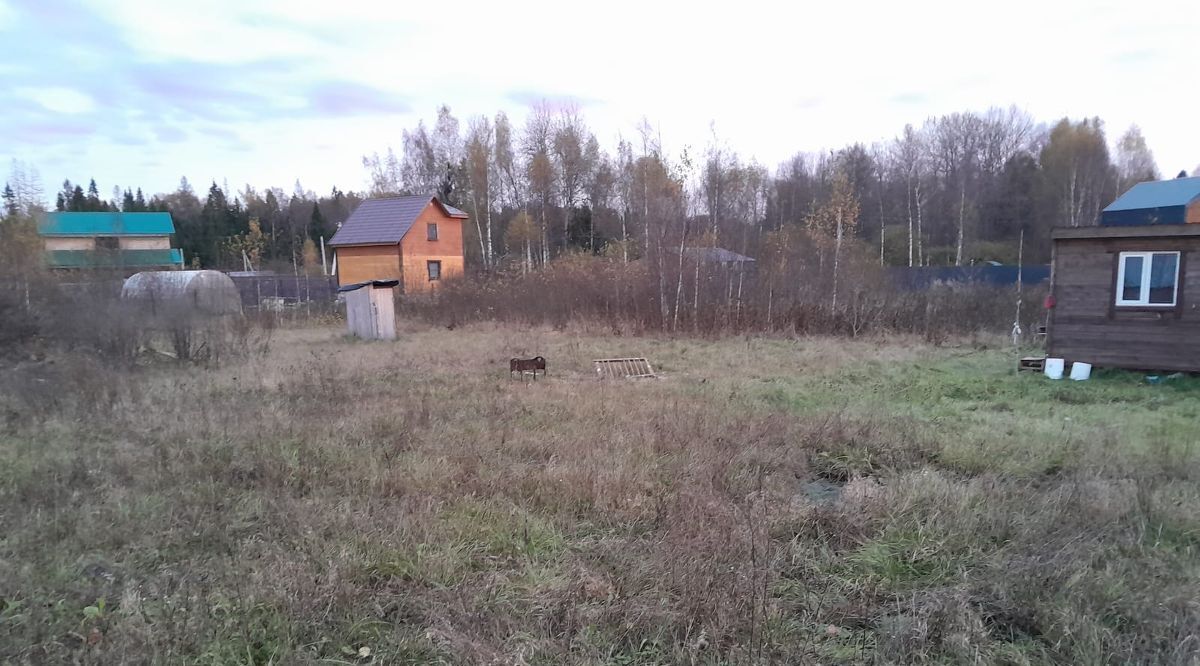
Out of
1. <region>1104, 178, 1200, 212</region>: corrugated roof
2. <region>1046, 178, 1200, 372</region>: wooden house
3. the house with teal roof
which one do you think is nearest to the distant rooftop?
<region>1046, 178, 1200, 372</region>: wooden house

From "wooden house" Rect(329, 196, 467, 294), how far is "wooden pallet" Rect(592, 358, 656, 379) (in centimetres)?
1926

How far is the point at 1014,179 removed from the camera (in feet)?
129

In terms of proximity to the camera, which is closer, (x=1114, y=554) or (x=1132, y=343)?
(x=1114, y=554)

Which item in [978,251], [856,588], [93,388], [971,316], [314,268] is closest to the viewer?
[856,588]

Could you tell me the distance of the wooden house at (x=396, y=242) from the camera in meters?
29.2

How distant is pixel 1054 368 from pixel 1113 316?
1.13 metres

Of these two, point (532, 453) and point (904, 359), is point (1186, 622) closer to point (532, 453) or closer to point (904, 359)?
point (532, 453)

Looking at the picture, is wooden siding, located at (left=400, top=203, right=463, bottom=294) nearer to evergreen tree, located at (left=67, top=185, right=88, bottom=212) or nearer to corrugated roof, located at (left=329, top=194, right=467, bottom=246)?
corrugated roof, located at (left=329, top=194, right=467, bottom=246)

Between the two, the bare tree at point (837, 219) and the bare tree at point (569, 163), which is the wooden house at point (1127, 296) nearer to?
the bare tree at point (837, 219)

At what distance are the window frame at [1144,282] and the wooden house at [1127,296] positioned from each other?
1cm

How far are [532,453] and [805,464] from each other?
236 centimetres

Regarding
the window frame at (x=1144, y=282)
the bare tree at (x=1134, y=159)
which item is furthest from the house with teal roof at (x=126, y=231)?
the bare tree at (x=1134, y=159)

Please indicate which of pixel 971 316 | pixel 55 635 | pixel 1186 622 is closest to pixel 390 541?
pixel 55 635

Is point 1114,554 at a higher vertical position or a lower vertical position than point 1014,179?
lower
